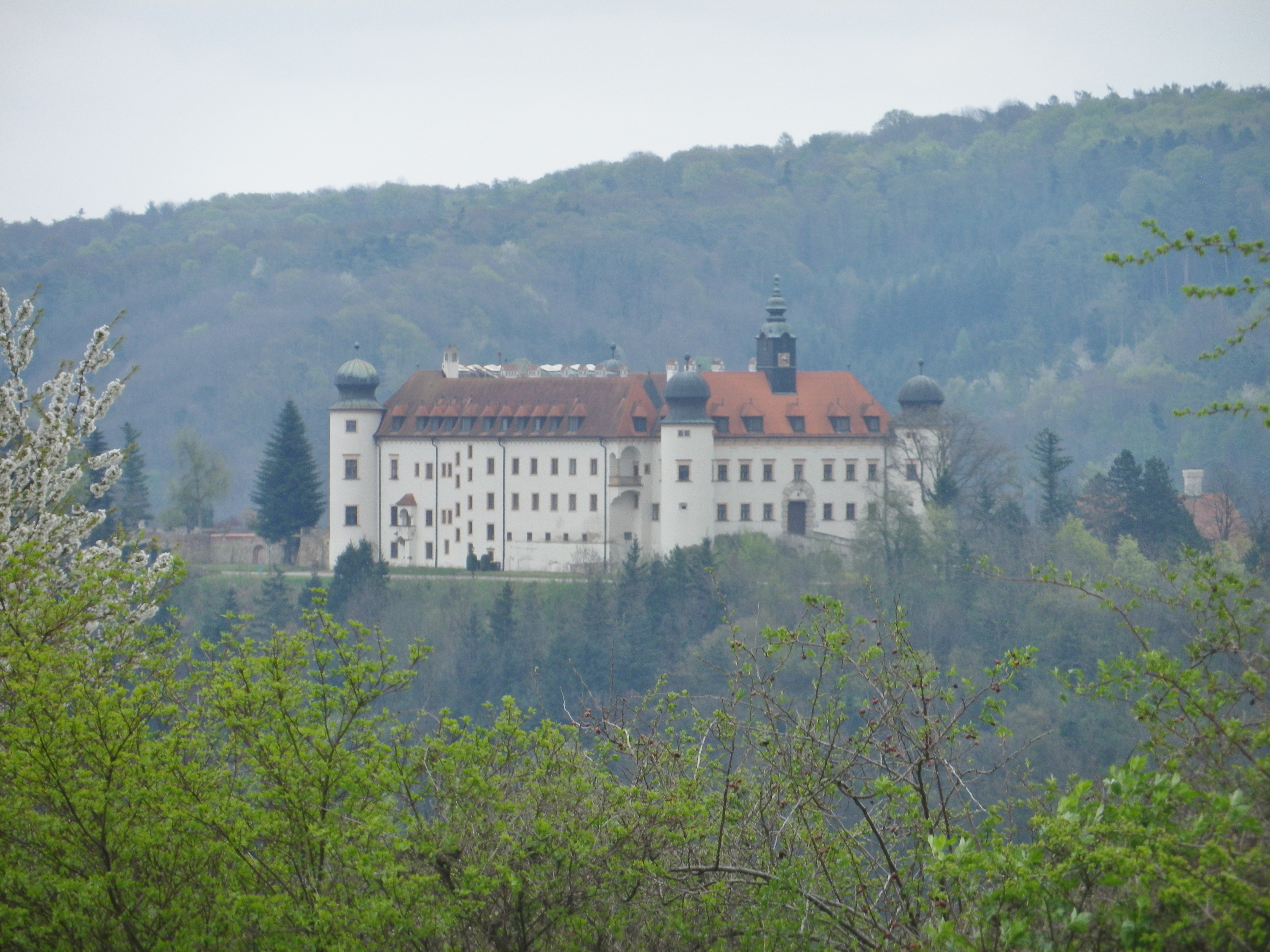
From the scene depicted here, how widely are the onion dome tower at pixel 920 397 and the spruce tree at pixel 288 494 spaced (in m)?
25.2

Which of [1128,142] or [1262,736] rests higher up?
[1128,142]

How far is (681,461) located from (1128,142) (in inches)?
4153

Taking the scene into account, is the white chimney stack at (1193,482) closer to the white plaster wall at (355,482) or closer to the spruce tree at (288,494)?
the white plaster wall at (355,482)

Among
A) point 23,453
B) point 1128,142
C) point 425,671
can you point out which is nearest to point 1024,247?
point 1128,142

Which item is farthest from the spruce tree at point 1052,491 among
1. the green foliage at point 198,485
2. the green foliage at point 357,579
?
the green foliage at point 198,485

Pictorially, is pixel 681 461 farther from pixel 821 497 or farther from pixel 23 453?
pixel 23 453

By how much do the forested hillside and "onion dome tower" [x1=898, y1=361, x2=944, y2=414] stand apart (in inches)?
1649

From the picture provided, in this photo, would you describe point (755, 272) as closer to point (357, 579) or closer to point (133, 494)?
point (133, 494)

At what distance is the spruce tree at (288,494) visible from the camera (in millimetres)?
74625

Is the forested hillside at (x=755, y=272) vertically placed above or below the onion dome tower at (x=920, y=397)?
above

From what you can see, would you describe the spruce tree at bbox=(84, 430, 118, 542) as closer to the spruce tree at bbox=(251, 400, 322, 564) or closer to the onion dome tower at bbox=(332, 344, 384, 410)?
the spruce tree at bbox=(251, 400, 322, 564)

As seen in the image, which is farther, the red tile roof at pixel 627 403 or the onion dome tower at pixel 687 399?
the red tile roof at pixel 627 403

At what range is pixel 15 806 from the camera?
32.2 feet

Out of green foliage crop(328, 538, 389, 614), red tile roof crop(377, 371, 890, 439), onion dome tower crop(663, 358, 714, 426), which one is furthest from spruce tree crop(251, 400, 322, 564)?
onion dome tower crop(663, 358, 714, 426)
